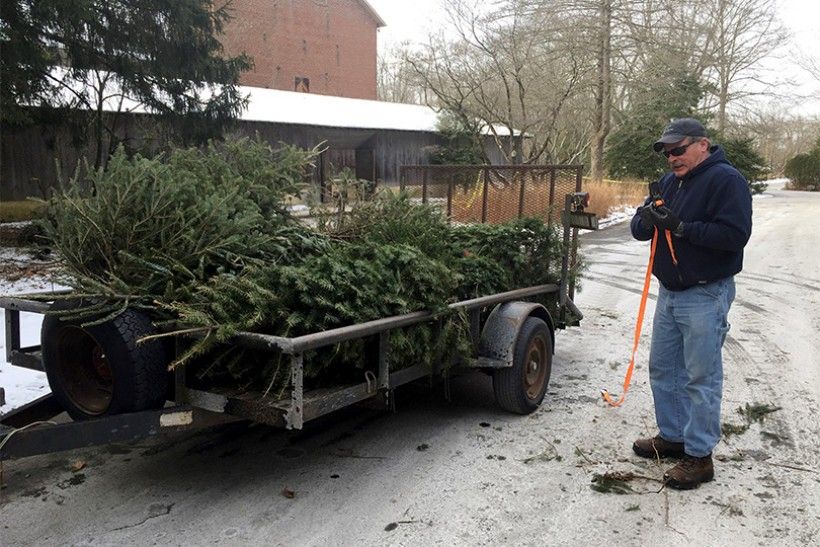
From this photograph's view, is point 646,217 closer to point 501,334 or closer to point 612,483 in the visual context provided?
point 501,334

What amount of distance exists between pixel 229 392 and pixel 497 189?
489 centimetres

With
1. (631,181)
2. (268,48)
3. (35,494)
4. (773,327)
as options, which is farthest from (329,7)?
(35,494)

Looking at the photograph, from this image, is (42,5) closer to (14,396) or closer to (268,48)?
(14,396)

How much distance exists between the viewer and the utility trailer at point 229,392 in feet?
10.7

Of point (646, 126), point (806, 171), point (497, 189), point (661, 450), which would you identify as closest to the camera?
point (661, 450)

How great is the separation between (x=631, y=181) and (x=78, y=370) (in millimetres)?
31223

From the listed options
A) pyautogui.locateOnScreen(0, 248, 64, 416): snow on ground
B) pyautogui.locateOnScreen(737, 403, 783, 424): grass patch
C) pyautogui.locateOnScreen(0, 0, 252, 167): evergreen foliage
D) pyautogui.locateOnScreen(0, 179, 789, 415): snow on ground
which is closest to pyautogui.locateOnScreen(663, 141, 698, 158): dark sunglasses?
pyautogui.locateOnScreen(737, 403, 783, 424): grass patch

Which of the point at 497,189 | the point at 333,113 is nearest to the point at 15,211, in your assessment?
the point at 333,113

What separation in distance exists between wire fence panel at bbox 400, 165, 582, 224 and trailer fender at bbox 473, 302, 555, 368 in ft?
7.70

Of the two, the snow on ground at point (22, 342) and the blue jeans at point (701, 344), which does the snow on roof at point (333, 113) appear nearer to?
the snow on ground at point (22, 342)

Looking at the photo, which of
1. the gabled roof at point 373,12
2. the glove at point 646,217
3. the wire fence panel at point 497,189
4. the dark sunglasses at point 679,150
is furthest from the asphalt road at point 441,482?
the gabled roof at point 373,12

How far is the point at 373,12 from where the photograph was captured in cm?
5150

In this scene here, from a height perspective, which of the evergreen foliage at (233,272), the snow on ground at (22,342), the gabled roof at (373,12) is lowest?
the snow on ground at (22,342)

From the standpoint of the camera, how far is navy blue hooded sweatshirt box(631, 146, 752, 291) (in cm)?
370
